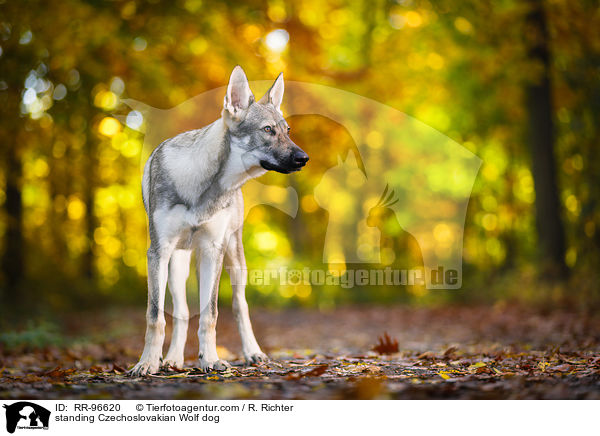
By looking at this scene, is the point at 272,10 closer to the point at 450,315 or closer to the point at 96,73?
the point at 96,73

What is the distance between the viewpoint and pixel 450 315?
1470cm

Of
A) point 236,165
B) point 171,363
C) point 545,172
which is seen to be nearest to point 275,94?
point 236,165

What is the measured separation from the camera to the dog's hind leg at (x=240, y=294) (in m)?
5.48

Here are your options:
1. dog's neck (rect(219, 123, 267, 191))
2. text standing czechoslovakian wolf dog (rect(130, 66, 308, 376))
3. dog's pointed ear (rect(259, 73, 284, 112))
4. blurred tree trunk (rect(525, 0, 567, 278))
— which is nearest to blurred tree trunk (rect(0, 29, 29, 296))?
text standing czechoslovakian wolf dog (rect(130, 66, 308, 376))

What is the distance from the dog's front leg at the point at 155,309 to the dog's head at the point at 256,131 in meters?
1.16

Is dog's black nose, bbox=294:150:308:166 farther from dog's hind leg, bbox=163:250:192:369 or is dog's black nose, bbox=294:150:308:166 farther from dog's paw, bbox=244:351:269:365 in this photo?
dog's paw, bbox=244:351:269:365

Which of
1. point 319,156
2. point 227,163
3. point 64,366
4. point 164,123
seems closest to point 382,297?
point 319,156

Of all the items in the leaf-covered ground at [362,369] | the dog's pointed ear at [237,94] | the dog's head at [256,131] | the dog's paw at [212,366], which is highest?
the dog's pointed ear at [237,94]

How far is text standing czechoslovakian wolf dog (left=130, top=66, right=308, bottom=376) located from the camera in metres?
4.86

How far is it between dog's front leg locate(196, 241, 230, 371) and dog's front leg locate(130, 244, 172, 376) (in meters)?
0.37

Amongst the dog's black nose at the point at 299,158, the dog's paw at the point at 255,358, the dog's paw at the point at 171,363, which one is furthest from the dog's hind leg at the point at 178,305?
the dog's black nose at the point at 299,158

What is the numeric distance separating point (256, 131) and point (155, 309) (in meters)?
1.81

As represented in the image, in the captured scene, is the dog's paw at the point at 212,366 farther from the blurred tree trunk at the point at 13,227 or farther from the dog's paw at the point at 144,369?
the blurred tree trunk at the point at 13,227
